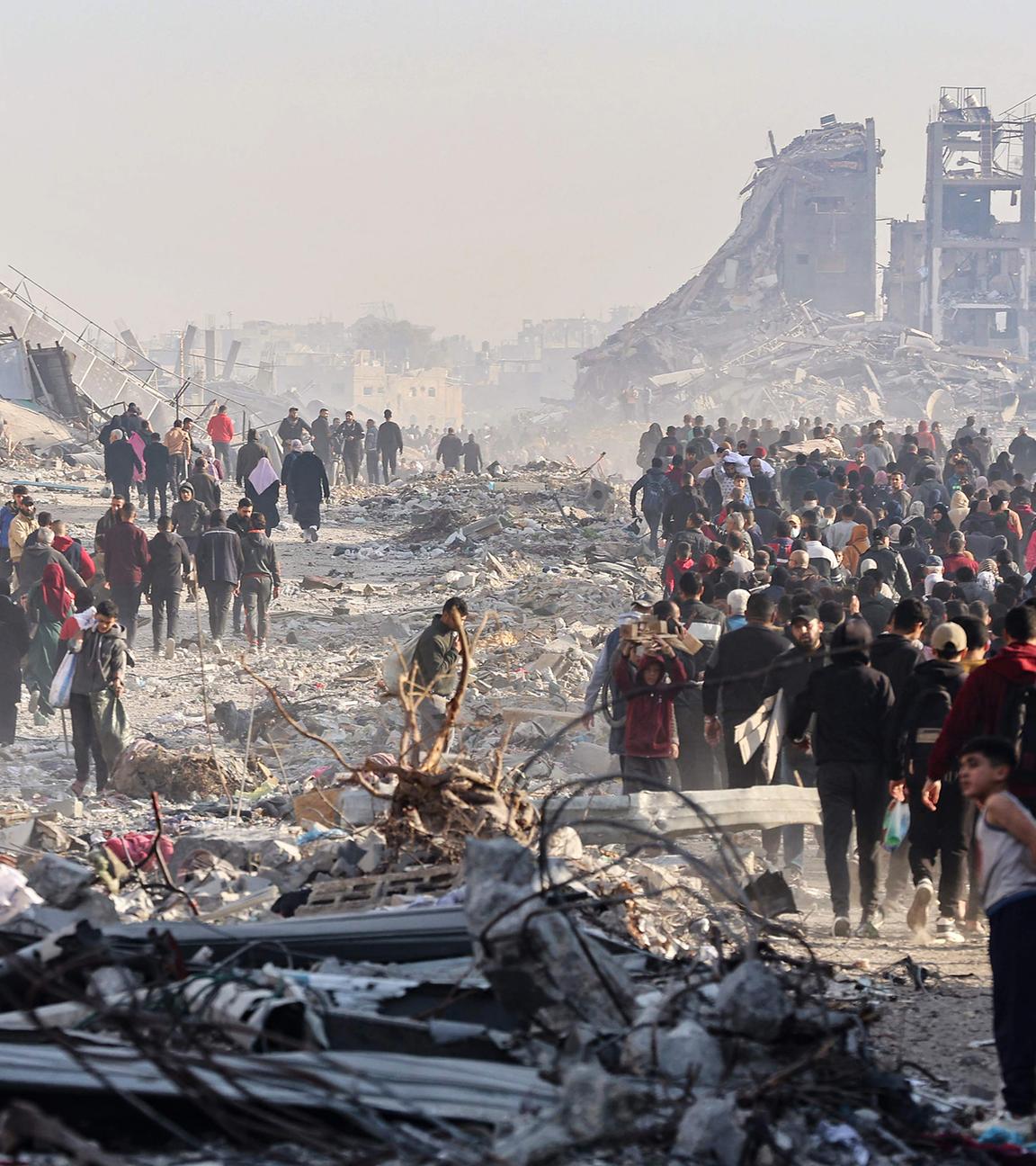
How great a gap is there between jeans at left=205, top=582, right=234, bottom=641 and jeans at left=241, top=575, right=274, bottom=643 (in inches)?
6.5

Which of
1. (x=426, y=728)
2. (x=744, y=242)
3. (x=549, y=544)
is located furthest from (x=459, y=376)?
(x=426, y=728)

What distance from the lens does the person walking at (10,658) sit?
1223 cm

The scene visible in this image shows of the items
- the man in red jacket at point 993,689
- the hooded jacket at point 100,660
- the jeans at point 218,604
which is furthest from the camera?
the jeans at point 218,604

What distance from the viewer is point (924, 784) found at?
7773mm

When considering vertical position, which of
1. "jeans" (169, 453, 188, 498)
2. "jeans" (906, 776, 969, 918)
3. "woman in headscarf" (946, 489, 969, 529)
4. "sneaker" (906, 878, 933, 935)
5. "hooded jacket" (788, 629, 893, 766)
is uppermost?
"jeans" (169, 453, 188, 498)

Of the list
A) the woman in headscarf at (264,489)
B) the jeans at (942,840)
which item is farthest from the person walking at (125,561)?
the jeans at (942,840)

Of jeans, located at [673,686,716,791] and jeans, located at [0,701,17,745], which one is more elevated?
jeans, located at [673,686,716,791]

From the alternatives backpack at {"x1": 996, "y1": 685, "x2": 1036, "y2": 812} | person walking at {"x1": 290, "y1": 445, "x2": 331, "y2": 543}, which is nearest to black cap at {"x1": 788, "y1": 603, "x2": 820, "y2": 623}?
backpack at {"x1": 996, "y1": 685, "x2": 1036, "y2": 812}

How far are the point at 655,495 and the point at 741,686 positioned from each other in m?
11.2

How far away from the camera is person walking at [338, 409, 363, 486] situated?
30234 mm

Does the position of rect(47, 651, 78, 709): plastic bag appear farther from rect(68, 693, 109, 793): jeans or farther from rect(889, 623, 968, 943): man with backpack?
rect(889, 623, 968, 943): man with backpack

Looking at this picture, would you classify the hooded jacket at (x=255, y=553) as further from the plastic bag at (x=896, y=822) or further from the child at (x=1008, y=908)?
the child at (x=1008, y=908)

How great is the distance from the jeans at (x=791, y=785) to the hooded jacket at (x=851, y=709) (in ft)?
3.44

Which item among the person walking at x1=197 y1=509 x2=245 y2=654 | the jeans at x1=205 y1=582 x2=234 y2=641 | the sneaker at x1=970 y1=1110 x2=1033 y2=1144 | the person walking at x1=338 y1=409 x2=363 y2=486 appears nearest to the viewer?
the sneaker at x1=970 y1=1110 x2=1033 y2=1144
